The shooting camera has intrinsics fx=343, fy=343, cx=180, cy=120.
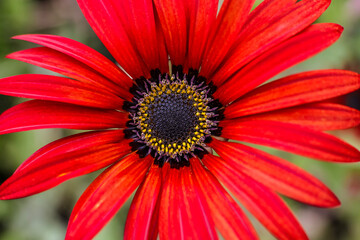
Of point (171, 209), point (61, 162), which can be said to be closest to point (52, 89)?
point (61, 162)

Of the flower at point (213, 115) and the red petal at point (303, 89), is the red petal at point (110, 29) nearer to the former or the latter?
the flower at point (213, 115)

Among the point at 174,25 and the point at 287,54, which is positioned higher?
the point at 174,25

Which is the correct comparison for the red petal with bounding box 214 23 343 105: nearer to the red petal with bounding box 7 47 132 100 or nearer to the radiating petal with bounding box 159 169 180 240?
the radiating petal with bounding box 159 169 180 240

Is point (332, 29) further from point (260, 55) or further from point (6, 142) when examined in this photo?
point (6, 142)

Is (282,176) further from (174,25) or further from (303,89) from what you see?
(174,25)

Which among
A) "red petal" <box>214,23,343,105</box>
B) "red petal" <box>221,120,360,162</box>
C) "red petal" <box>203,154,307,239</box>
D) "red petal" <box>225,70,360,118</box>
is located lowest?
"red petal" <box>203,154,307,239</box>

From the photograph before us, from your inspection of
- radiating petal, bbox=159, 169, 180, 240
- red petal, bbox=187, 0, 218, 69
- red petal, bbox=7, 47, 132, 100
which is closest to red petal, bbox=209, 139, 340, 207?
radiating petal, bbox=159, 169, 180, 240

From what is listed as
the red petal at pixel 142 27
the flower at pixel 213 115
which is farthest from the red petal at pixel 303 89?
the red petal at pixel 142 27
